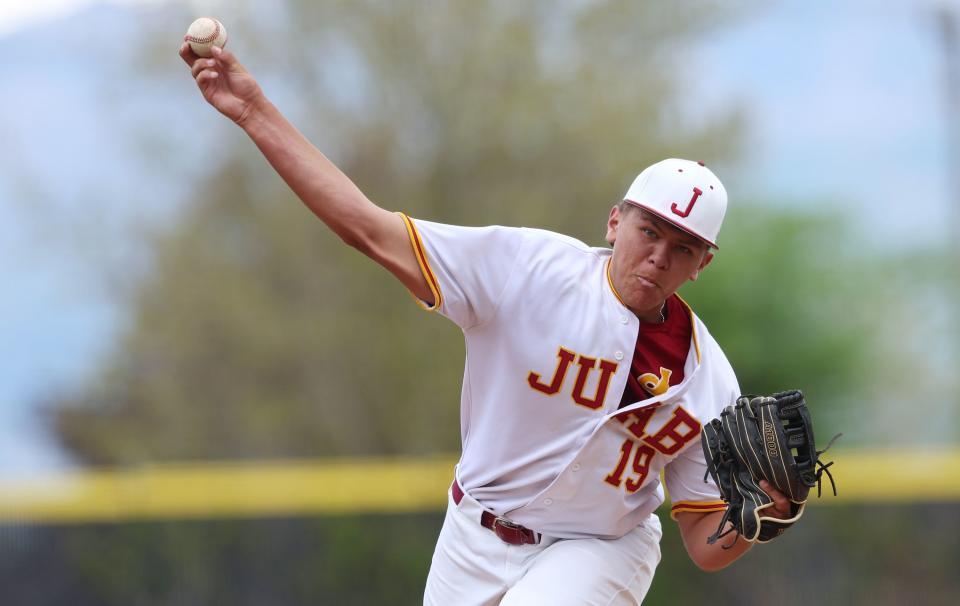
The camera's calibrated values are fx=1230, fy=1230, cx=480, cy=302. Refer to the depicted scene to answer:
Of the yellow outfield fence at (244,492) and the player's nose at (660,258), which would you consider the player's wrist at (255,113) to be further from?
the yellow outfield fence at (244,492)

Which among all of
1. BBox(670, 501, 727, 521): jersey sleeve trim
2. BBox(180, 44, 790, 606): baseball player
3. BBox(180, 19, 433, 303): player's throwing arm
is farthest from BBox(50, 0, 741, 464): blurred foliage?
BBox(180, 19, 433, 303): player's throwing arm

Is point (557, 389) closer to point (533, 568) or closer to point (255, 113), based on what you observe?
point (533, 568)

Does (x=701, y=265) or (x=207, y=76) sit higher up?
(x=207, y=76)

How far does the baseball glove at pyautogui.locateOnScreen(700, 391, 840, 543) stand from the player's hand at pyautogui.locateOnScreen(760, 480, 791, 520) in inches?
0.5

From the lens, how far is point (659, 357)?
352 cm

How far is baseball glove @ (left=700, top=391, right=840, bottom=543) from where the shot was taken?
331cm

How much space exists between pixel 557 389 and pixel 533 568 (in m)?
0.54

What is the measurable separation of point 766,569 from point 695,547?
469cm

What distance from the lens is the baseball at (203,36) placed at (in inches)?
117

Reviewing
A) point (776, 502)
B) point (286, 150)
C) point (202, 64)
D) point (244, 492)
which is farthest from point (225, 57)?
point (244, 492)

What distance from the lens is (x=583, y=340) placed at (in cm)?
338

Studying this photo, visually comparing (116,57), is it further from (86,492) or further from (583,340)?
(583,340)

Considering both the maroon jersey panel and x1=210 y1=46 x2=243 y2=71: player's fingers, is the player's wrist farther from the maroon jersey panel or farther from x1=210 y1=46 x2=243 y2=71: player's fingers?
the maroon jersey panel

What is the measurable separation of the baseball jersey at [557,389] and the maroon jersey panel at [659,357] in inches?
1.0
